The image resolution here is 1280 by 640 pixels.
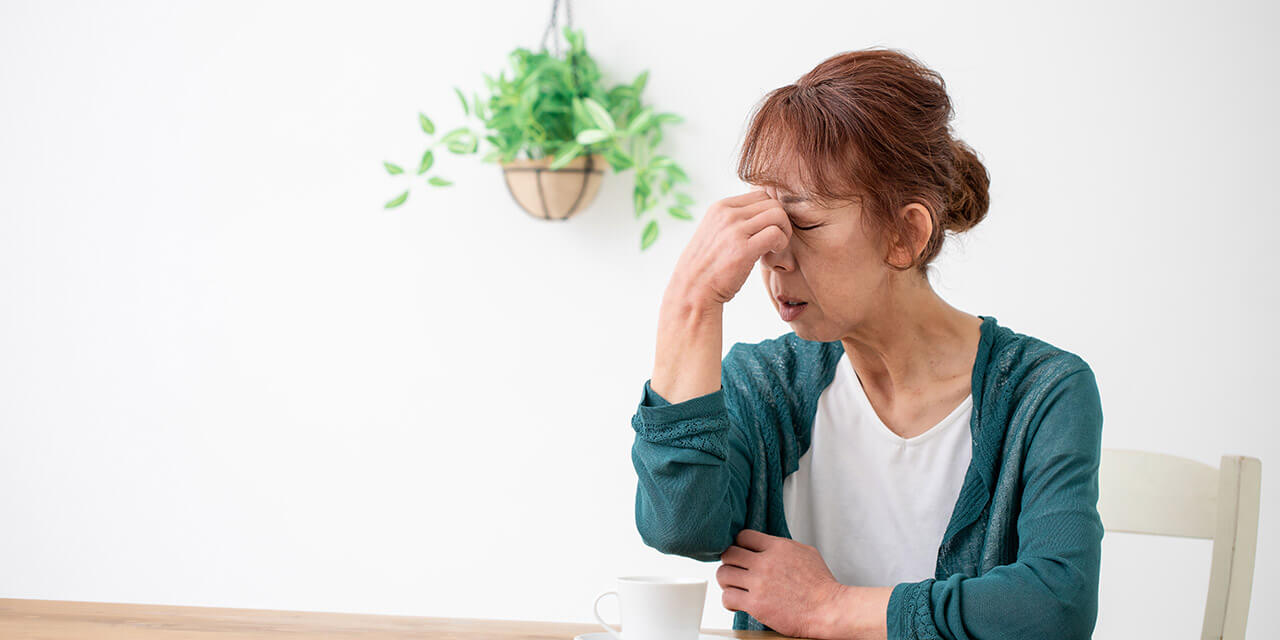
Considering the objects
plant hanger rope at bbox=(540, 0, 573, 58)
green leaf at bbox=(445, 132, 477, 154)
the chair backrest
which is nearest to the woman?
the chair backrest

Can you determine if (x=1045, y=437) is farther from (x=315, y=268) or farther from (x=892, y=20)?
(x=315, y=268)

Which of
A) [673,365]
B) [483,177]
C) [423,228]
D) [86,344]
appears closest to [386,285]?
[423,228]

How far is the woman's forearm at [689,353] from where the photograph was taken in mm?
1061

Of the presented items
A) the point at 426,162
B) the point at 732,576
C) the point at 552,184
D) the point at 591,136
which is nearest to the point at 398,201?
the point at 426,162

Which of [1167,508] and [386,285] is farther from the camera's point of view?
[386,285]

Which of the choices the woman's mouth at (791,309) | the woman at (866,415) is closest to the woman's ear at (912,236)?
the woman at (866,415)

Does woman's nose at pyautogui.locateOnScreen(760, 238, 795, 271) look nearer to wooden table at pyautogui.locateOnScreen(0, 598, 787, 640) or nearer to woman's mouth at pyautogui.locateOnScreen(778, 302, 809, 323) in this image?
woman's mouth at pyautogui.locateOnScreen(778, 302, 809, 323)

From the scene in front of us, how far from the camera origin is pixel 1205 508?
1284mm

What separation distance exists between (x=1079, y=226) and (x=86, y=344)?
7.34 ft

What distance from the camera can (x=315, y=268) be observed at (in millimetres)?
2359

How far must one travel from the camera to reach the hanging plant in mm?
2086

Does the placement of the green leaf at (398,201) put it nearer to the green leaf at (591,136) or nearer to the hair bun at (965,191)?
the green leaf at (591,136)

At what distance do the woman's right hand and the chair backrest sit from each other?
0.63 metres

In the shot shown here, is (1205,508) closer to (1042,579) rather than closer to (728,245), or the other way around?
(1042,579)
